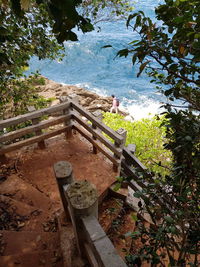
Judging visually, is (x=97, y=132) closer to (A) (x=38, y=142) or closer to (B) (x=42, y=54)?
(A) (x=38, y=142)

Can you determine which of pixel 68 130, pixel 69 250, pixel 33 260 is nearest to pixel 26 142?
pixel 68 130

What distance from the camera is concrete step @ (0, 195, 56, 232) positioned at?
3406 millimetres

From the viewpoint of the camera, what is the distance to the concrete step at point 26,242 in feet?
9.27

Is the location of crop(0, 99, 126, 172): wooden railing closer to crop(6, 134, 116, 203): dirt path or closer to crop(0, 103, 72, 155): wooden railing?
crop(0, 103, 72, 155): wooden railing

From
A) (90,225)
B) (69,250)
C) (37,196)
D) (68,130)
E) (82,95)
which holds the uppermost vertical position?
(90,225)

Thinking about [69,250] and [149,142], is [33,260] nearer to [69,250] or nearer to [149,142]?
[69,250]

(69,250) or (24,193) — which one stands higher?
(69,250)

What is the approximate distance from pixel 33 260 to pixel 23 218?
0.93 meters

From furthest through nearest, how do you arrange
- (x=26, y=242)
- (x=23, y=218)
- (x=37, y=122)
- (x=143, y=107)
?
(x=143, y=107), (x=37, y=122), (x=23, y=218), (x=26, y=242)

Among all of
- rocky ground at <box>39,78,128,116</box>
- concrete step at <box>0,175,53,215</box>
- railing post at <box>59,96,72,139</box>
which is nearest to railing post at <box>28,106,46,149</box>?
railing post at <box>59,96,72,139</box>

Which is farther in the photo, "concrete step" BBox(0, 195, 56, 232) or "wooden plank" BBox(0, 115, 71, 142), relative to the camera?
"wooden plank" BBox(0, 115, 71, 142)

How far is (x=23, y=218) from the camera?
11.4 feet

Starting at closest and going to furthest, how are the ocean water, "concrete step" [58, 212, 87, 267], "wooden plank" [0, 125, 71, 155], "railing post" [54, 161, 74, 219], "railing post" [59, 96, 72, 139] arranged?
"railing post" [54, 161, 74, 219]
"concrete step" [58, 212, 87, 267]
"wooden plank" [0, 125, 71, 155]
"railing post" [59, 96, 72, 139]
the ocean water

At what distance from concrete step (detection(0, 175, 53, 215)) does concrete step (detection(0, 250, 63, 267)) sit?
3.19ft
